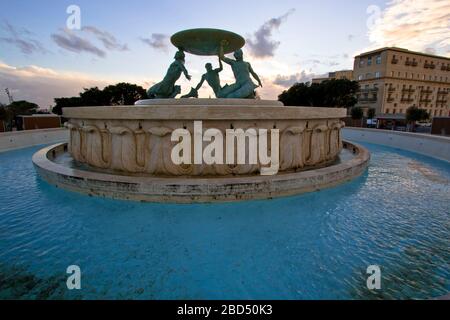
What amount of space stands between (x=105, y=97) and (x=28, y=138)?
26377 millimetres

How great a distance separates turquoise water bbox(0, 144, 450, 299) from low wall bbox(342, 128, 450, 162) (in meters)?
6.41

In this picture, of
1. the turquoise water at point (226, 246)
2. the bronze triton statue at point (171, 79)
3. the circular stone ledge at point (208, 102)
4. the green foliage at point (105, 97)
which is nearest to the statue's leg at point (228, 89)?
the circular stone ledge at point (208, 102)

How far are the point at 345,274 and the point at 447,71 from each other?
71.1 m

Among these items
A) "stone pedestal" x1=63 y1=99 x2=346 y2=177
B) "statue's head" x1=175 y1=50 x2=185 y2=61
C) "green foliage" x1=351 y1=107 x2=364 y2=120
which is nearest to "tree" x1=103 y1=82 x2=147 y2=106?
"green foliage" x1=351 y1=107 x2=364 y2=120

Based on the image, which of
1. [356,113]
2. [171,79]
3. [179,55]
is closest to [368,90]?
[356,113]

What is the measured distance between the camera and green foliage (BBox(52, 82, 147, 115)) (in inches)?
1426

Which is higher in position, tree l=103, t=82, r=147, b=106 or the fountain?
tree l=103, t=82, r=147, b=106

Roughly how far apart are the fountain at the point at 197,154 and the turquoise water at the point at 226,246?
0.97 feet

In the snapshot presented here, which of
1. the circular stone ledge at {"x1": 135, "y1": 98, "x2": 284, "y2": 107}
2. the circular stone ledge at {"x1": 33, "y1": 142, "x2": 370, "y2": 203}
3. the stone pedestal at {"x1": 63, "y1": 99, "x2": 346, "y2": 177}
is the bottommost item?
the circular stone ledge at {"x1": 33, "y1": 142, "x2": 370, "y2": 203}

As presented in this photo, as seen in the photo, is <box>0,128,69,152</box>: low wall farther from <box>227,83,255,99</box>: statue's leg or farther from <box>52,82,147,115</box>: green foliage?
<box>52,82,147,115</box>: green foliage

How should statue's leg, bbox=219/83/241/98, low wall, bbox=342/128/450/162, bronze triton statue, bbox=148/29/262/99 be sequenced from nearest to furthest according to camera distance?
1. bronze triton statue, bbox=148/29/262/99
2. statue's leg, bbox=219/83/241/98
3. low wall, bbox=342/128/450/162

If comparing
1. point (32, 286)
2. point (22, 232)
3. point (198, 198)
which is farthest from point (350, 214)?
point (22, 232)

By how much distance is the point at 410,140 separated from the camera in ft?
40.5

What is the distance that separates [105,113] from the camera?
19.0 feet
